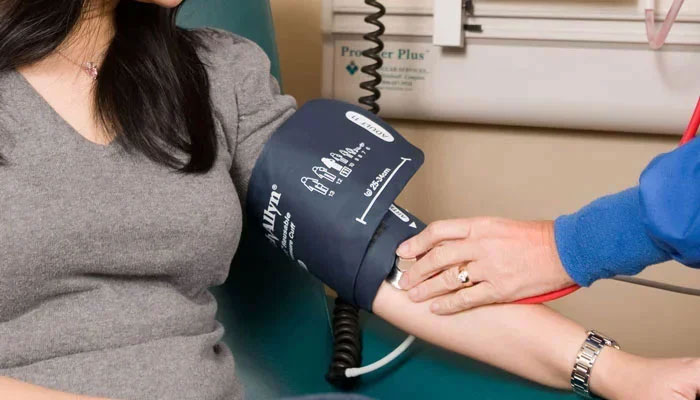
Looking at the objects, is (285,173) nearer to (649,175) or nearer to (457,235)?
(457,235)

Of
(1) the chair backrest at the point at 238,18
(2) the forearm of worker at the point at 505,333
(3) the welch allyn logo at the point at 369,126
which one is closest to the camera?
(2) the forearm of worker at the point at 505,333

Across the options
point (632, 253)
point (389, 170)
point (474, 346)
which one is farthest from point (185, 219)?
point (632, 253)

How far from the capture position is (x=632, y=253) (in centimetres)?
99

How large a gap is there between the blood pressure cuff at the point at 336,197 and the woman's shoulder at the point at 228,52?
10cm

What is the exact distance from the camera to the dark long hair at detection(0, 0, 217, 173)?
983mm

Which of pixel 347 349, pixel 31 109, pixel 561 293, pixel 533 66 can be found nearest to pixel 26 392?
pixel 31 109

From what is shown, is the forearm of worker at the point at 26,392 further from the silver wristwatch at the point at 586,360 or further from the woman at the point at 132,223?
the silver wristwatch at the point at 586,360

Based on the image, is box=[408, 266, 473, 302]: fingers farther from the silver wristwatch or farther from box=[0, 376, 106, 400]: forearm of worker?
box=[0, 376, 106, 400]: forearm of worker

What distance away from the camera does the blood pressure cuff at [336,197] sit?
3.71ft

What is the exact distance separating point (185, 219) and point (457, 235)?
380 mm

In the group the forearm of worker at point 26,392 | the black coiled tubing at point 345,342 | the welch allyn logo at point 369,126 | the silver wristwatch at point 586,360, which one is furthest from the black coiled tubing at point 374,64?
the forearm of worker at point 26,392

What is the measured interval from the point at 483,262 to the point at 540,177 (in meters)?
0.65

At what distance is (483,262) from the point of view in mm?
1109

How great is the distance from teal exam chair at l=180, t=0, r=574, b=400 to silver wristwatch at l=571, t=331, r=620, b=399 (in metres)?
0.13
